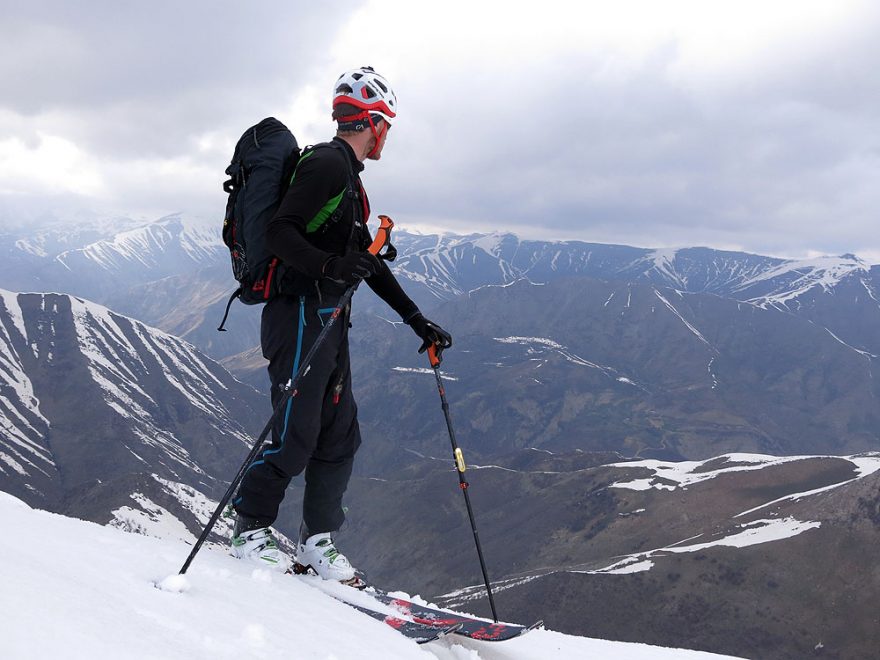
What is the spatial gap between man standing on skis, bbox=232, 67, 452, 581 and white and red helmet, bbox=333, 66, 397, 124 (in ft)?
0.04

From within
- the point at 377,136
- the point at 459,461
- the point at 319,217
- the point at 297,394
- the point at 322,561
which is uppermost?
the point at 377,136

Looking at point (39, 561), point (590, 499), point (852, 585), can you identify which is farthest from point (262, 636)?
point (590, 499)

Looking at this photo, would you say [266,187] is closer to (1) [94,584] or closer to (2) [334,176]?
(2) [334,176]

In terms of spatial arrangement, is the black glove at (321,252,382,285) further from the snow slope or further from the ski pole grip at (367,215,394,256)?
the snow slope

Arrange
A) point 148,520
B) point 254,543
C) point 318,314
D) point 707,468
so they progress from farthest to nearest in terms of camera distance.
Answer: point 707,468 → point 148,520 → point 254,543 → point 318,314

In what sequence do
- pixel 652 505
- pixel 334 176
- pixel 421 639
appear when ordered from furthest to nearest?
pixel 652 505 < pixel 334 176 < pixel 421 639

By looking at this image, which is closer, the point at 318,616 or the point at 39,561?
the point at 39,561

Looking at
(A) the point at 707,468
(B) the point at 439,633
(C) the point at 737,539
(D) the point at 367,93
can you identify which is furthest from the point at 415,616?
(A) the point at 707,468

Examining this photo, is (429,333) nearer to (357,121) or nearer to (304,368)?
(304,368)

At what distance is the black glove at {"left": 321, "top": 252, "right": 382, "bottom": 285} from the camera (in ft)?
19.4

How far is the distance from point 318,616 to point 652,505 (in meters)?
166

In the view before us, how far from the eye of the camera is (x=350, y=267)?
5938 millimetres

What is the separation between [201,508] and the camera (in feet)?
557

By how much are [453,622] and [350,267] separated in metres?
3.91
